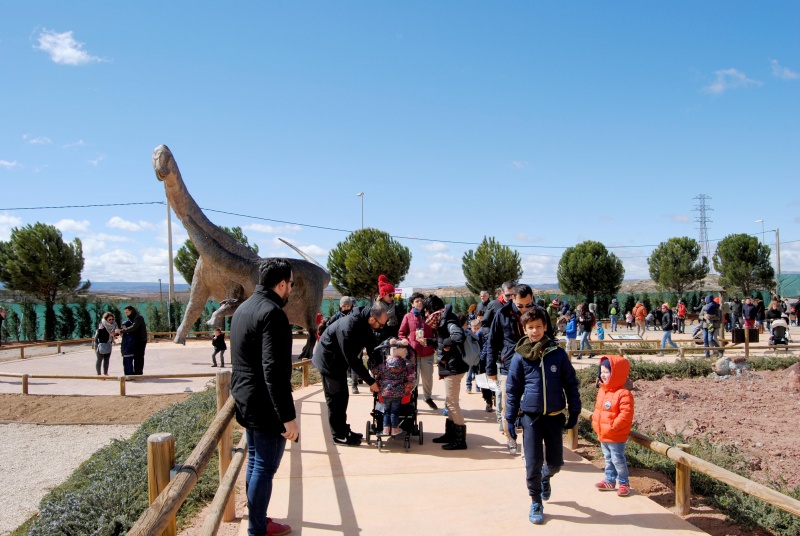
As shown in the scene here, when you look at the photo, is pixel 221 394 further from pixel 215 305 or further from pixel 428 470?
pixel 215 305

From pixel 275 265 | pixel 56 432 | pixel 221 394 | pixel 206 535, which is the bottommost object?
pixel 56 432

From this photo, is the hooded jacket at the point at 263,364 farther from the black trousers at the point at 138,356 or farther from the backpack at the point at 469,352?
the black trousers at the point at 138,356

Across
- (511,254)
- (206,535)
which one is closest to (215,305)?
(511,254)

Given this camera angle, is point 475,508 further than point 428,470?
No

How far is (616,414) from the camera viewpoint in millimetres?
4746

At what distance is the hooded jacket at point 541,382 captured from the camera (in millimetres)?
4383

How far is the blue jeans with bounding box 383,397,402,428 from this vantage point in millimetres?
6160

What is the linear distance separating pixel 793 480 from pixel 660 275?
43563mm

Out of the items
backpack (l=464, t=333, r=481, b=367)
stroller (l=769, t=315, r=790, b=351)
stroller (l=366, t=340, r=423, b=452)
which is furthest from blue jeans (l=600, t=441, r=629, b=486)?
stroller (l=769, t=315, r=790, b=351)

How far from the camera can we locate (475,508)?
456cm

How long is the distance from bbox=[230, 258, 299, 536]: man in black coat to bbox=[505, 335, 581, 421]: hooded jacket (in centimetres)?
178

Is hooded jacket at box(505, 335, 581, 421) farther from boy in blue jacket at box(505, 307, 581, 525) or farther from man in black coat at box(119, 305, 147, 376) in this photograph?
man in black coat at box(119, 305, 147, 376)

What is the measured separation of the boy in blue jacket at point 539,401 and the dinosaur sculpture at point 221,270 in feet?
38.2

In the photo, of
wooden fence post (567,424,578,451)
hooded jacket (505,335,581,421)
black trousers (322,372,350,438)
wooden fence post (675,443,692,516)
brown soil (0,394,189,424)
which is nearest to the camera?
hooded jacket (505,335,581,421)
